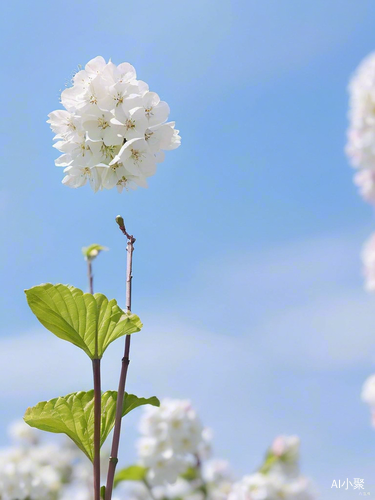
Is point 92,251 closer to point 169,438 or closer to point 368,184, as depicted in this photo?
point 169,438

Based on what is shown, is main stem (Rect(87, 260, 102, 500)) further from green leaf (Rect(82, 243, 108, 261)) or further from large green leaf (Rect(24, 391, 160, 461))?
green leaf (Rect(82, 243, 108, 261))

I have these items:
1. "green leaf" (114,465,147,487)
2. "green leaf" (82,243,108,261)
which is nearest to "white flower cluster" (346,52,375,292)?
"green leaf" (82,243,108,261)

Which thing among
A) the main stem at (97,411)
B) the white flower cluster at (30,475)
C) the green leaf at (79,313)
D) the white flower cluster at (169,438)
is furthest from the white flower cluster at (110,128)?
the white flower cluster at (30,475)

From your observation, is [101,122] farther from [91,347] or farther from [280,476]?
[280,476]

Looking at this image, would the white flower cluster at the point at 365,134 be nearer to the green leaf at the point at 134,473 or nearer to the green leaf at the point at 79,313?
the green leaf at the point at 79,313

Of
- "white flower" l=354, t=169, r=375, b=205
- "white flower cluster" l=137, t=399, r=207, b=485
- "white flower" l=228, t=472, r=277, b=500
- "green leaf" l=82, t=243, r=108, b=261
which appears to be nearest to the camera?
"white flower" l=354, t=169, r=375, b=205
